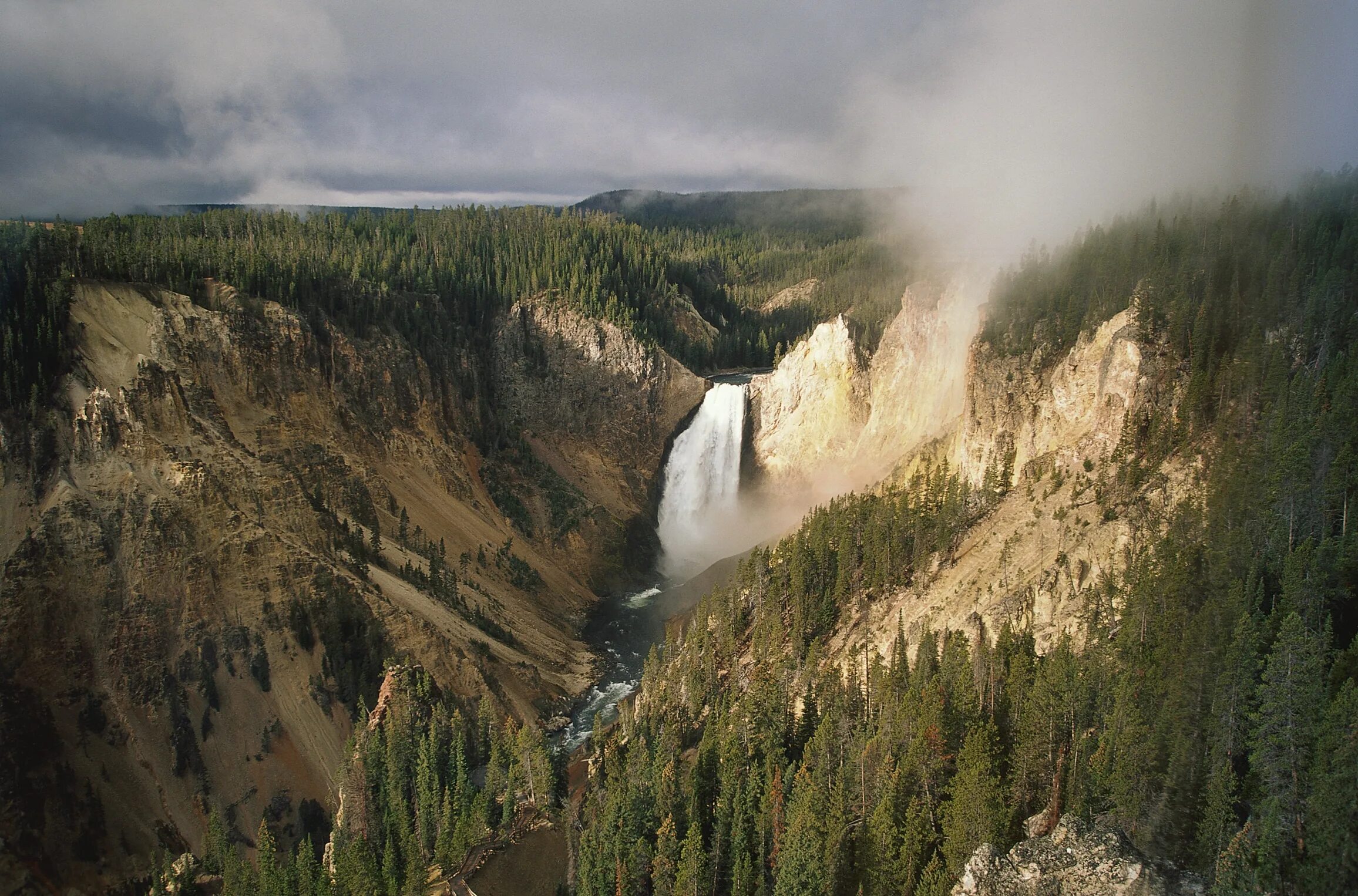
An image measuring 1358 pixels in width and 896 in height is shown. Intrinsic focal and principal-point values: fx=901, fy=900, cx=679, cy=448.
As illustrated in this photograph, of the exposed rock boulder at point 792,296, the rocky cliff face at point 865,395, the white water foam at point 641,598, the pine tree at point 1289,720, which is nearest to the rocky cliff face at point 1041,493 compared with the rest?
the rocky cliff face at point 865,395

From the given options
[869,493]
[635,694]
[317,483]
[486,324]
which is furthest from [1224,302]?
[486,324]

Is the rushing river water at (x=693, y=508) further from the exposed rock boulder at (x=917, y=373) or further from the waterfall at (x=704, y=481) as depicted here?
the exposed rock boulder at (x=917, y=373)

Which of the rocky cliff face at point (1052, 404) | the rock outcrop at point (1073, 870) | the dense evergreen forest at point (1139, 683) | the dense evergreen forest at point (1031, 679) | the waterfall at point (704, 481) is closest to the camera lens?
the rock outcrop at point (1073, 870)

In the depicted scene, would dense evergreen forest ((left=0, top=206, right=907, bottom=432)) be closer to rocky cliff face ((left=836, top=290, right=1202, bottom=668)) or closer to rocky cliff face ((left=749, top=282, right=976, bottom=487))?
rocky cliff face ((left=749, top=282, right=976, bottom=487))

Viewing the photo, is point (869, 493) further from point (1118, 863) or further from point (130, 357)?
point (130, 357)

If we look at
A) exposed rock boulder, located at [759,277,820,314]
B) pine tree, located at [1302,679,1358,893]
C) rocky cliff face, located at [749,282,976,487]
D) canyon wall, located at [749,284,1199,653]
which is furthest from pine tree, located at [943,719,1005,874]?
exposed rock boulder, located at [759,277,820,314]

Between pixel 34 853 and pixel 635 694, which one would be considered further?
pixel 635 694
